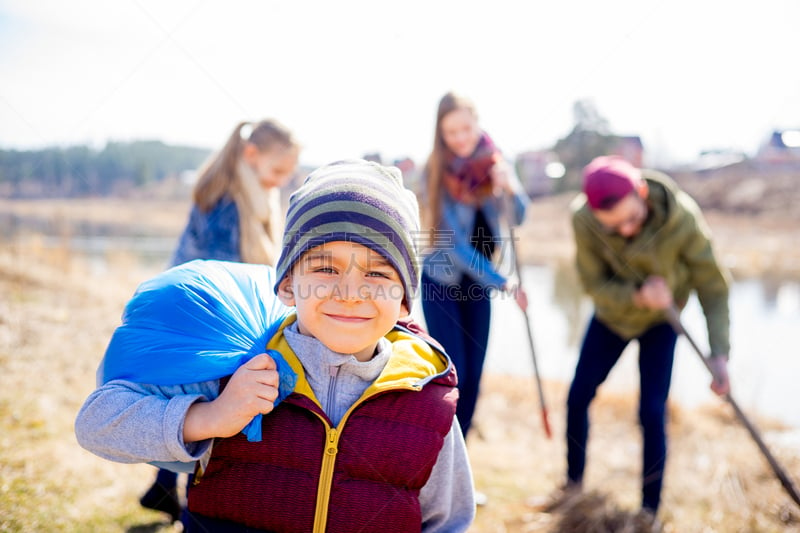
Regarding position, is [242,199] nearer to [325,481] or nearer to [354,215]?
[354,215]

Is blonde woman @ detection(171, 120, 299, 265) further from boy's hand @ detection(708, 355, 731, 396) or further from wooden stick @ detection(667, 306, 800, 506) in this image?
boy's hand @ detection(708, 355, 731, 396)

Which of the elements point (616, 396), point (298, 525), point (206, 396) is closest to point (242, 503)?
point (298, 525)

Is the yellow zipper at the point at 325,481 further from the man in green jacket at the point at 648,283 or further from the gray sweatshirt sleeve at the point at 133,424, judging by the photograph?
the man in green jacket at the point at 648,283

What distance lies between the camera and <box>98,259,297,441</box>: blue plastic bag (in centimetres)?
132

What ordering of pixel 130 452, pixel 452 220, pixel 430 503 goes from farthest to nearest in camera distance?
pixel 452 220
pixel 430 503
pixel 130 452

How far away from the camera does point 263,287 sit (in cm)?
166

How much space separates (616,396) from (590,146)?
19.1 meters

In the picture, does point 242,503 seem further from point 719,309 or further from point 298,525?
point 719,309

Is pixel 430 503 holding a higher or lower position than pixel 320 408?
lower

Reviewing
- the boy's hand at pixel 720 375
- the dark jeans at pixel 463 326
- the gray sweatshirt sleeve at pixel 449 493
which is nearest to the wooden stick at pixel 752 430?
the boy's hand at pixel 720 375

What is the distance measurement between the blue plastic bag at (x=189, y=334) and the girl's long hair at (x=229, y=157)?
1.43 metres

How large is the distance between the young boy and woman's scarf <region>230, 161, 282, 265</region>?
1.30m

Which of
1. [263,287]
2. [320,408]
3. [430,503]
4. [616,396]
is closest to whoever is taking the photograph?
[320,408]

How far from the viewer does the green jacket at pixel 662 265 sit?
9.35 ft
